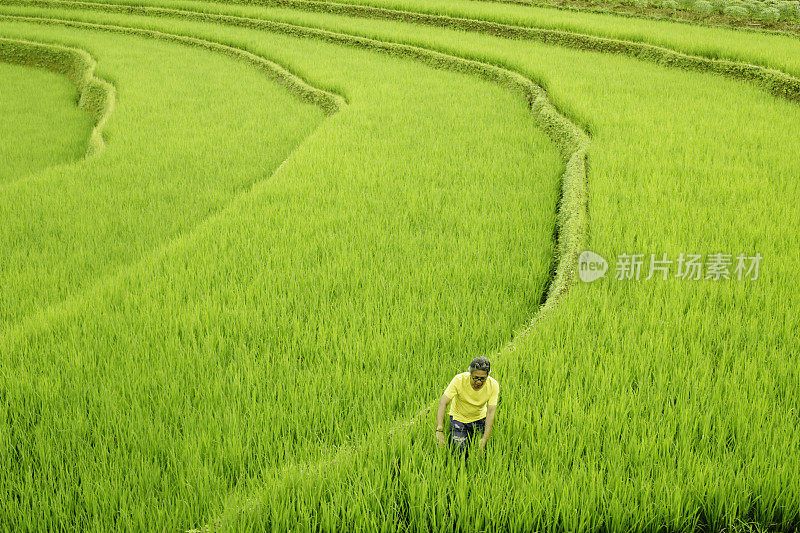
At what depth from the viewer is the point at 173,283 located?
11.1ft

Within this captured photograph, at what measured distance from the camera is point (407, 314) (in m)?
2.98

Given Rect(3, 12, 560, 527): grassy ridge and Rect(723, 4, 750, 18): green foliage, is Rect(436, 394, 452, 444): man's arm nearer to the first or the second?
Rect(3, 12, 560, 527): grassy ridge

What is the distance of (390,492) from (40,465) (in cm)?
123

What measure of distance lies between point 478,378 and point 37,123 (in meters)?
9.40

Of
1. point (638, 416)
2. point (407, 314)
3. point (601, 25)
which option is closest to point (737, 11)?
point (601, 25)

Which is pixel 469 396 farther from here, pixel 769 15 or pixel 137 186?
pixel 769 15

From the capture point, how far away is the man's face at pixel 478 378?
1717 millimetres

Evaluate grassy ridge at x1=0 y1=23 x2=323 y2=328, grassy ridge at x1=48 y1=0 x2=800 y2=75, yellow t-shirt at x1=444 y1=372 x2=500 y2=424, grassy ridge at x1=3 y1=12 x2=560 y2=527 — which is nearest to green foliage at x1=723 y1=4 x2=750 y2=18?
grassy ridge at x1=48 y1=0 x2=800 y2=75

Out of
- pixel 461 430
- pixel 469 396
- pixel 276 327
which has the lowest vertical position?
pixel 276 327

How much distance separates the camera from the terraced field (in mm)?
1791

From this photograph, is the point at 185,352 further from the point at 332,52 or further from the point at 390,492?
the point at 332,52

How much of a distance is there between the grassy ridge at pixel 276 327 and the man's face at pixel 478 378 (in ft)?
1.87

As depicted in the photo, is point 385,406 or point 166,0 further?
point 166,0

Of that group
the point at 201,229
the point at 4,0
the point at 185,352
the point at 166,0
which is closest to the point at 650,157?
the point at 201,229
